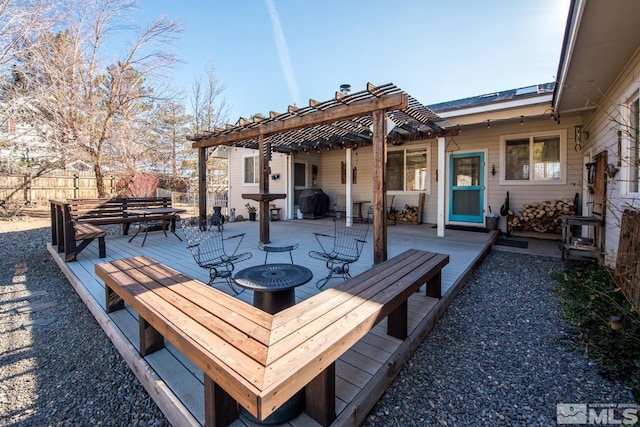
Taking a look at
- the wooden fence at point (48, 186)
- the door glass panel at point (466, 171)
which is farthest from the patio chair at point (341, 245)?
the wooden fence at point (48, 186)

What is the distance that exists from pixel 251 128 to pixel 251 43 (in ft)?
23.5

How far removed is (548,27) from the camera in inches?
211

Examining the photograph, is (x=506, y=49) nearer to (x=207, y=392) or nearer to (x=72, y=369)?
(x=207, y=392)

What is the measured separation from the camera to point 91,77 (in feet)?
30.4

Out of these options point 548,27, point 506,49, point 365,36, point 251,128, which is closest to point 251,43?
point 365,36

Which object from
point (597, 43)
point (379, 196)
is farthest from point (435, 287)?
point (597, 43)

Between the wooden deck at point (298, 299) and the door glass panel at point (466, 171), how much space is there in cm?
244

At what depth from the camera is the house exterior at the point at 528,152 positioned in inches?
120

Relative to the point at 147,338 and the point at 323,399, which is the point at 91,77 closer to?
the point at 147,338

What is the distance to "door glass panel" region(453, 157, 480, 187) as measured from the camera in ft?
24.1

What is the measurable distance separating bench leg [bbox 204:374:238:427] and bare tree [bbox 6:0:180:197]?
10.3 meters

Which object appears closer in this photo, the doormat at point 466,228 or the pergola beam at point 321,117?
the pergola beam at point 321,117

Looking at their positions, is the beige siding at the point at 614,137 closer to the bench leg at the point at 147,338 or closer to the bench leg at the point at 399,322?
the bench leg at the point at 399,322

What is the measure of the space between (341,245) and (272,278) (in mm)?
3331
